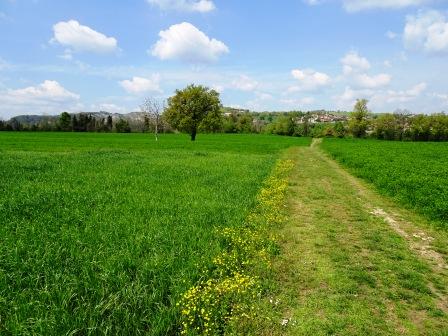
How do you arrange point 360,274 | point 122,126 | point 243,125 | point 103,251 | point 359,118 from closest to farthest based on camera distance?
point 103,251 → point 360,274 → point 359,118 → point 122,126 → point 243,125

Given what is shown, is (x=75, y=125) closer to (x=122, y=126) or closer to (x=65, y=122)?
(x=65, y=122)

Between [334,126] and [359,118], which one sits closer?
[359,118]

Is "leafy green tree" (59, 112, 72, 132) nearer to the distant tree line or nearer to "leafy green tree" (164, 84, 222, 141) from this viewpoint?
the distant tree line

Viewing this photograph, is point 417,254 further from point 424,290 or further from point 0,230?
point 0,230

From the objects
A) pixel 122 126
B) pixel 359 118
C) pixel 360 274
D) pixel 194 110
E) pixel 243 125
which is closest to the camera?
pixel 360 274

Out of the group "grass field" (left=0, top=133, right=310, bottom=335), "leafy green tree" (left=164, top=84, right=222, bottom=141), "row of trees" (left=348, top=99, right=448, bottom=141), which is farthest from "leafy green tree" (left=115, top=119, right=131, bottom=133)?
"grass field" (left=0, top=133, right=310, bottom=335)

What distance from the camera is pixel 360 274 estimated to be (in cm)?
778

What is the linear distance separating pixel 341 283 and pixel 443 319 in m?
1.82

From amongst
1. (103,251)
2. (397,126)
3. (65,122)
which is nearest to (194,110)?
(103,251)

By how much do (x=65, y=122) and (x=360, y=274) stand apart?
136619mm

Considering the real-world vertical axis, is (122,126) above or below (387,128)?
below

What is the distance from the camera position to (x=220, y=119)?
6444 centimetres

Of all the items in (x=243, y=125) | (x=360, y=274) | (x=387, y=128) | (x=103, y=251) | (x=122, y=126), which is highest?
(x=243, y=125)

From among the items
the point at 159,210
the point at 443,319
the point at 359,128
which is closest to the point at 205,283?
the point at 443,319
